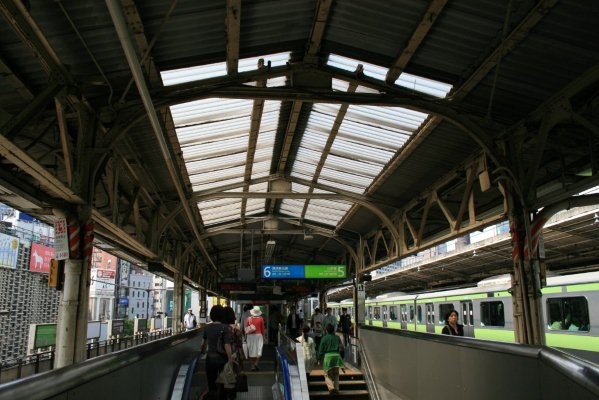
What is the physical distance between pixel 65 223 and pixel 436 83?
5252 millimetres

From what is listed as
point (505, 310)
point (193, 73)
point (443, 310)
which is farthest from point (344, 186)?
point (443, 310)

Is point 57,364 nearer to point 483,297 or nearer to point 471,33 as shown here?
point 471,33

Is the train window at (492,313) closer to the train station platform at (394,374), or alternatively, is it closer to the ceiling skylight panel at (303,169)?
the train station platform at (394,374)

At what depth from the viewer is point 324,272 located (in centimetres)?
Answer: 1797

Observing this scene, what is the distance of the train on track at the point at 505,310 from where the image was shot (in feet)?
38.3

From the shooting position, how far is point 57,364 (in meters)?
6.54

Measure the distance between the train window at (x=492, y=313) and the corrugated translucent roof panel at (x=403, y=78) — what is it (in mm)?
9632

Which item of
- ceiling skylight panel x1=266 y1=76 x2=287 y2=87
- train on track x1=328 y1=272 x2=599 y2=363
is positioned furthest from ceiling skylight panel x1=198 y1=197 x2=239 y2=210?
train on track x1=328 y1=272 x2=599 y2=363

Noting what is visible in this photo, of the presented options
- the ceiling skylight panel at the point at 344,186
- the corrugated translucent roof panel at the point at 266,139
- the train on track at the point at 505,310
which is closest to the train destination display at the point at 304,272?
the train on track at the point at 505,310

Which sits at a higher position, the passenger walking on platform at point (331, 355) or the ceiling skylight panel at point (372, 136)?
the ceiling skylight panel at point (372, 136)

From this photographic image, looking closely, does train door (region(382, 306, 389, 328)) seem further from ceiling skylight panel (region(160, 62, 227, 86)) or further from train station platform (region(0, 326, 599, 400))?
ceiling skylight panel (region(160, 62, 227, 86))

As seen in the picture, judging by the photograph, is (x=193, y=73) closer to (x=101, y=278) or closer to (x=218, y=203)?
(x=218, y=203)

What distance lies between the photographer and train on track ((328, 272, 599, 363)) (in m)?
11.7

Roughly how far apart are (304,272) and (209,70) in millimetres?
11675
